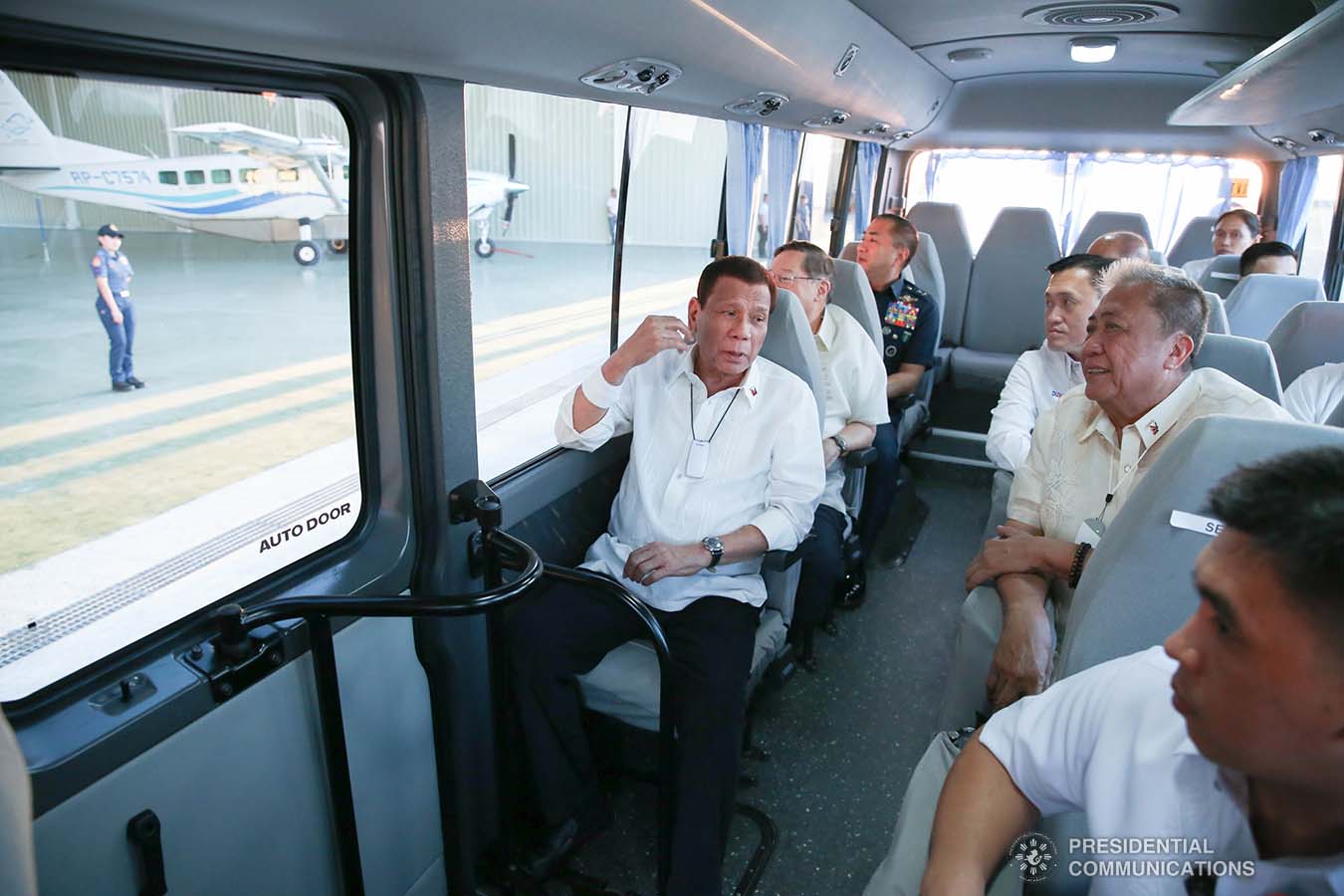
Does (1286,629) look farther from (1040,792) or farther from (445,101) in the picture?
(445,101)

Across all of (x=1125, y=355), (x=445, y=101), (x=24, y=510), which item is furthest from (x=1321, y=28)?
(x=24, y=510)

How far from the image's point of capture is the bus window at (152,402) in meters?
1.35

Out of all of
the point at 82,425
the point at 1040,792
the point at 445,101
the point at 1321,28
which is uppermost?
the point at 1321,28

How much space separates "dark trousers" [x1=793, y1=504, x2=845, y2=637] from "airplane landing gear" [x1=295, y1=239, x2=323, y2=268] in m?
1.89

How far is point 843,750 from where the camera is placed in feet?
9.41

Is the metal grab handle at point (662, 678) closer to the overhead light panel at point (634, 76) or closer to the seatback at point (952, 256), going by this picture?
the overhead light panel at point (634, 76)

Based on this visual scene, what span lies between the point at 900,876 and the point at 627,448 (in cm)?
193

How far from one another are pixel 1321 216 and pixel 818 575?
214 inches

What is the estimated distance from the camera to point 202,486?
1.69 meters

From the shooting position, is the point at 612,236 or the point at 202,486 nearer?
the point at 202,486

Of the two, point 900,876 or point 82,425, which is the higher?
point 82,425

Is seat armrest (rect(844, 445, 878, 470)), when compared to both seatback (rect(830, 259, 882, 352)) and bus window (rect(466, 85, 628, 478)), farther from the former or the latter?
bus window (rect(466, 85, 628, 478))

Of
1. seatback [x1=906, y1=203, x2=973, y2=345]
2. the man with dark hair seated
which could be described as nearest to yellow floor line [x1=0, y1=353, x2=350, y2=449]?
the man with dark hair seated

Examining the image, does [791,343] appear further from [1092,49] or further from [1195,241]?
[1195,241]
